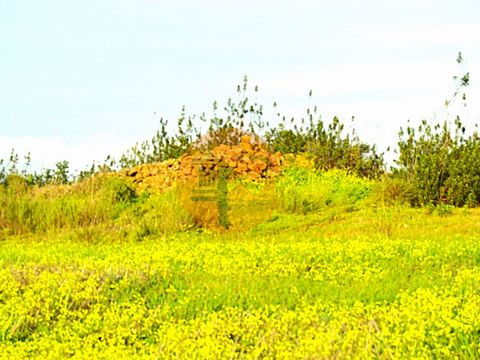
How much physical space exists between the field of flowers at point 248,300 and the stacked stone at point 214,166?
5.32m

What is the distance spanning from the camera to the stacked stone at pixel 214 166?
635 inches

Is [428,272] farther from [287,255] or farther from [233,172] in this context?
[233,172]

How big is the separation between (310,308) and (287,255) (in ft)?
8.43

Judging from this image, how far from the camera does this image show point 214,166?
1633 centimetres

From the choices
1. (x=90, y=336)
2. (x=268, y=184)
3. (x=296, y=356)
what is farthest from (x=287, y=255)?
(x=268, y=184)

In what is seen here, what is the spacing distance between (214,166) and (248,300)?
9784 mm

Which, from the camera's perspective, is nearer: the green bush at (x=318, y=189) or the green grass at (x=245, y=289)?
the green grass at (x=245, y=289)

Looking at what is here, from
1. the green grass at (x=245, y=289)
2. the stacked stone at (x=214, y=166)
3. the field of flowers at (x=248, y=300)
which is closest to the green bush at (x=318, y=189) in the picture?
the stacked stone at (x=214, y=166)

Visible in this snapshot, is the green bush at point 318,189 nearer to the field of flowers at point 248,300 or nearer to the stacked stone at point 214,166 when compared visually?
the stacked stone at point 214,166


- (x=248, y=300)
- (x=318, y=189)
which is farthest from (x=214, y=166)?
(x=248, y=300)

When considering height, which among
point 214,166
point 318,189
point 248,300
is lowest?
point 248,300

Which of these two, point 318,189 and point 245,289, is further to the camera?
point 318,189

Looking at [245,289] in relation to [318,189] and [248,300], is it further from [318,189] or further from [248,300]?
[318,189]

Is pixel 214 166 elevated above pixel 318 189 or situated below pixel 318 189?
above
